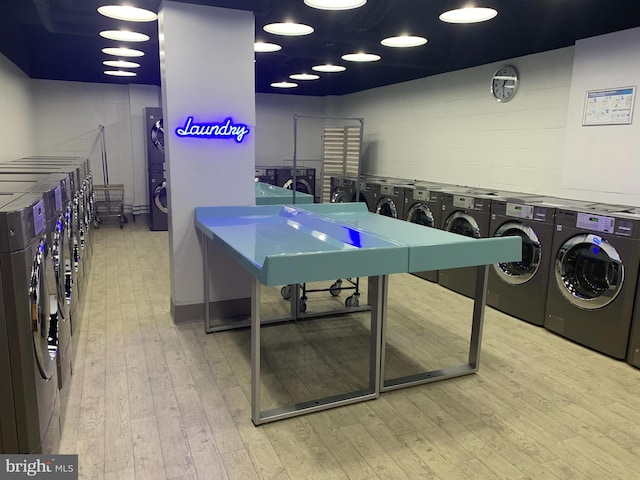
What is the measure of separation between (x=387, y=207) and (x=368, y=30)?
8.57 feet

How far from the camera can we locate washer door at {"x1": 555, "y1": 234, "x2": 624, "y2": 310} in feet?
11.3

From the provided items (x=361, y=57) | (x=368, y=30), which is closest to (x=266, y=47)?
(x=361, y=57)

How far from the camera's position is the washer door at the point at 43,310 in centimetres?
189

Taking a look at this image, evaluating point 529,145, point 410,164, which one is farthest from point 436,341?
point 410,164

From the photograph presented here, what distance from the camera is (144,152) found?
335 inches

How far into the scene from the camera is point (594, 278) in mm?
3678

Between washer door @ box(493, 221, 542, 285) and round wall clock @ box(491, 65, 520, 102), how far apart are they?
1.63 meters

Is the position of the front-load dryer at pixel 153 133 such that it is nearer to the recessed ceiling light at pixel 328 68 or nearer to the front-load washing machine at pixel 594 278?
the recessed ceiling light at pixel 328 68

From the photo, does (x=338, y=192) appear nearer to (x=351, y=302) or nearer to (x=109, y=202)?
(x=351, y=302)

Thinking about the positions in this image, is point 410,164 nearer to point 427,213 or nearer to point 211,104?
point 427,213

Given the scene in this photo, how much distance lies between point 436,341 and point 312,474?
185 cm

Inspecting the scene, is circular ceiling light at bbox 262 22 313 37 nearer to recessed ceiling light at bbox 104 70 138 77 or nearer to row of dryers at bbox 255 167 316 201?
recessed ceiling light at bbox 104 70 138 77

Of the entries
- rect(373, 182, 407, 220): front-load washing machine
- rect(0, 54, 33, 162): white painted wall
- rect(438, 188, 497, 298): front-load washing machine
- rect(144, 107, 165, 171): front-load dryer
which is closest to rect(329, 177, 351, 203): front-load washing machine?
rect(373, 182, 407, 220): front-load washing machine

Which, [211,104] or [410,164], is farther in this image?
Result: [410,164]
